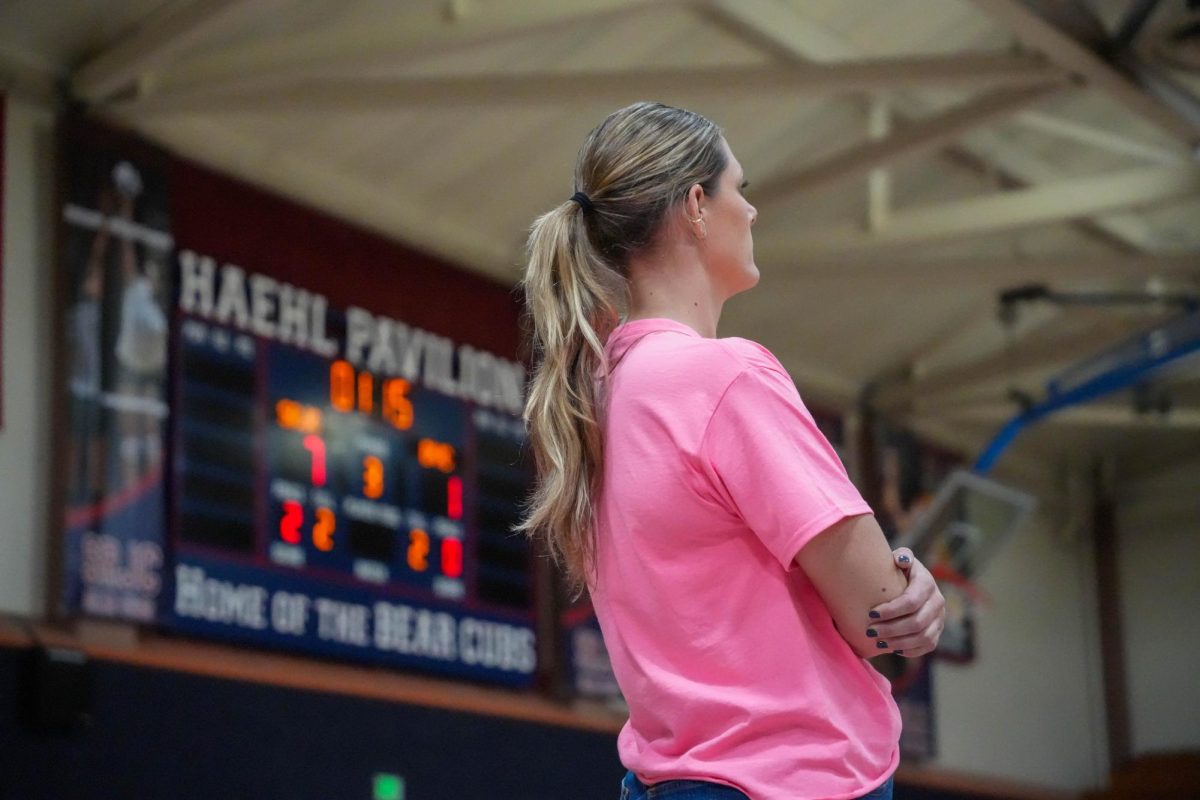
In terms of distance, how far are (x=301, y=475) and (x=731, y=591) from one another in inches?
181

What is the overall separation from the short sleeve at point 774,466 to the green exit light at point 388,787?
4.76 meters

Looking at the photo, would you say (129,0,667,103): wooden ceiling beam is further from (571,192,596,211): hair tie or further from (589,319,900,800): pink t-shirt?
(589,319,900,800): pink t-shirt

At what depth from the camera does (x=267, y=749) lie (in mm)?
5496

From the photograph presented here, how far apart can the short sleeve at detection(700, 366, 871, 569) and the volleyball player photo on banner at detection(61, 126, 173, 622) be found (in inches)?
164

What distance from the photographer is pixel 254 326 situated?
19.0ft

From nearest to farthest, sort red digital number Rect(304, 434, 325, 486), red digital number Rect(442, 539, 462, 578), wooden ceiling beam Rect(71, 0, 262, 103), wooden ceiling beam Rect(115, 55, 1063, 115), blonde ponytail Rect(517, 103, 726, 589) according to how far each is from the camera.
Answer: blonde ponytail Rect(517, 103, 726, 589) → wooden ceiling beam Rect(71, 0, 262, 103) → wooden ceiling beam Rect(115, 55, 1063, 115) → red digital number Rect(304, 434, 325, 486) → red digital number Rect(442, 539, 462, 578)

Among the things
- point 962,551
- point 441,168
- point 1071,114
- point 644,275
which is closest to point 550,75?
point 441,168

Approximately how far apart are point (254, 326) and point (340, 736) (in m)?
1.44

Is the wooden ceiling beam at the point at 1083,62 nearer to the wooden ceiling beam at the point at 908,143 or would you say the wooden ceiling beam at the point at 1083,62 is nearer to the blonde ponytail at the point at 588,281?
the wooden ceiling beam at the point at 908,143

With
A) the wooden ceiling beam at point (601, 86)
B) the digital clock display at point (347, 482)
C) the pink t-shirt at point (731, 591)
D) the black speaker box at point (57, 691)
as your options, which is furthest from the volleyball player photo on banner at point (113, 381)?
the pink t-shirt at point (731, 591)

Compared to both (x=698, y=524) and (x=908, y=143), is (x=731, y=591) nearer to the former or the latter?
(x=698, y=524)

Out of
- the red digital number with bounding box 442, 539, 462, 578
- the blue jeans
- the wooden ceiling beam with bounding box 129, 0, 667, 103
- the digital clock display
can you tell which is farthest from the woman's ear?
the red digital number with bounding box 442, 539, 462, 578

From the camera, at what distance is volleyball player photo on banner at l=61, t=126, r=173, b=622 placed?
17.0 feet

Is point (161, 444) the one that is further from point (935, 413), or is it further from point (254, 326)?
point (935, 413)
